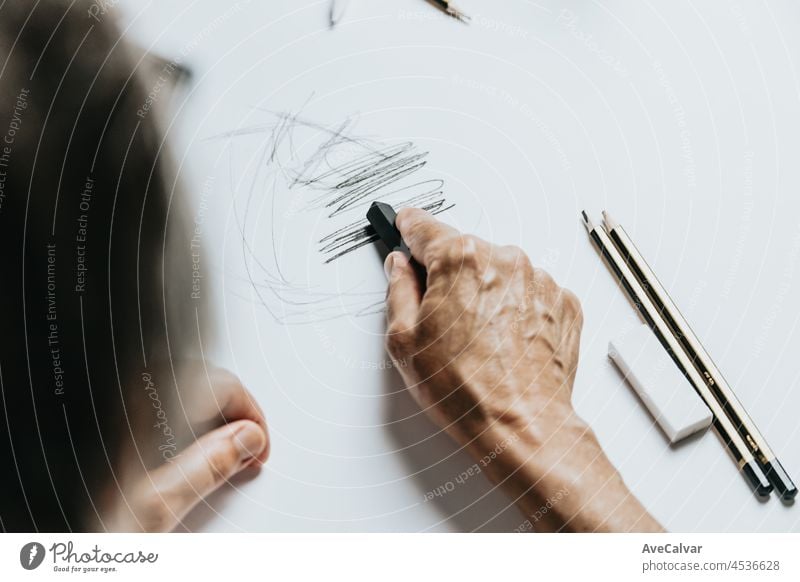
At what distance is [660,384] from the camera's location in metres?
0.43

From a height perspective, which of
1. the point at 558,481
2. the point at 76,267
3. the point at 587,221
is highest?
the point at 76,267

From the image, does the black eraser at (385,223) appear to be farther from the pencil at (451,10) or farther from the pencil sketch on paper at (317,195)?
the pencil at (451,10)

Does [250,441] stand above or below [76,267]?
below

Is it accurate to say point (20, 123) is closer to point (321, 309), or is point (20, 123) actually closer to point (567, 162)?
point (321, 309)

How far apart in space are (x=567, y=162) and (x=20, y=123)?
318mm

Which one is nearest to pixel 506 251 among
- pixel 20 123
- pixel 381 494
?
pixel 381 494

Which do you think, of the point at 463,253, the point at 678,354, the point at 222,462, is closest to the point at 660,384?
the point at 678,354

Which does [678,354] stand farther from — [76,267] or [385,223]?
[76,267]

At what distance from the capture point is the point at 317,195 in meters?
0.48

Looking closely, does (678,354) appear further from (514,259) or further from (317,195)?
(317,195)

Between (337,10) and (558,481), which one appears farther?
(337,10)

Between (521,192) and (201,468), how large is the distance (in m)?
0.24

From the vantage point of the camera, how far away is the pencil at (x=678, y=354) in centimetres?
42

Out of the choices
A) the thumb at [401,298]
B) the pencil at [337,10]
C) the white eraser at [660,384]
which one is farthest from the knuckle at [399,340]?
the pencil at [337,10]
